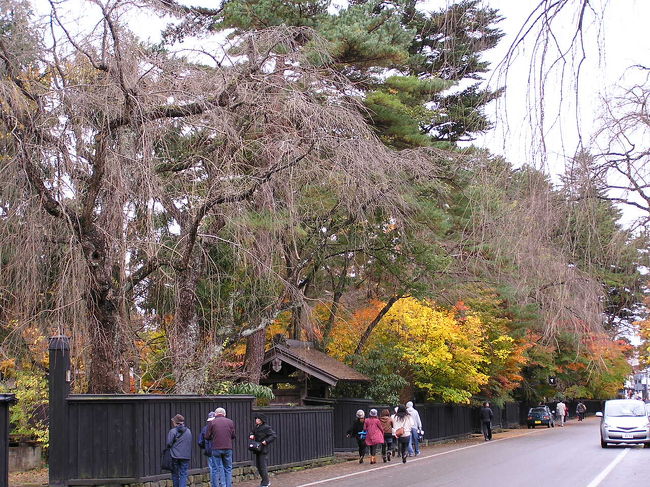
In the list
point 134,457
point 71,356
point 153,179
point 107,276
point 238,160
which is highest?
point 238,160

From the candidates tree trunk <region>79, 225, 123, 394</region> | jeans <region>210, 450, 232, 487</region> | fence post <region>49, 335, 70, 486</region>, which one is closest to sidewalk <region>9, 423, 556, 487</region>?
jeans <region>210, 450, 232, 487</region>

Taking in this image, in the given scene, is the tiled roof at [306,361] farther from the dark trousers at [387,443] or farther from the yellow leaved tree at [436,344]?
the yellow leaved tree at [436,344]

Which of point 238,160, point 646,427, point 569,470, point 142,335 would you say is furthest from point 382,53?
point 646,427

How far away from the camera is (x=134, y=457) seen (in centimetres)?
1444

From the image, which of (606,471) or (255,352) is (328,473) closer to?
(255,352)

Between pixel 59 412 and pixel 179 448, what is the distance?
2418 millimetres

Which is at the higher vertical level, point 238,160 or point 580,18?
point 238,160

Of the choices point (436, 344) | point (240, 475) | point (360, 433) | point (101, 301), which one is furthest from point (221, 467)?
point (436, 344)

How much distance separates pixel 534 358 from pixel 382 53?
98.3 ft

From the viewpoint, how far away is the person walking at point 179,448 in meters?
14.0

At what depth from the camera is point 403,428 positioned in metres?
23.9

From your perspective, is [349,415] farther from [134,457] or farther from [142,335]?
[134,457]

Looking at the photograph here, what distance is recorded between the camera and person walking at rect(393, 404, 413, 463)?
77.3 feet

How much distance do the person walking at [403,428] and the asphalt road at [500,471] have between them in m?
0.50
